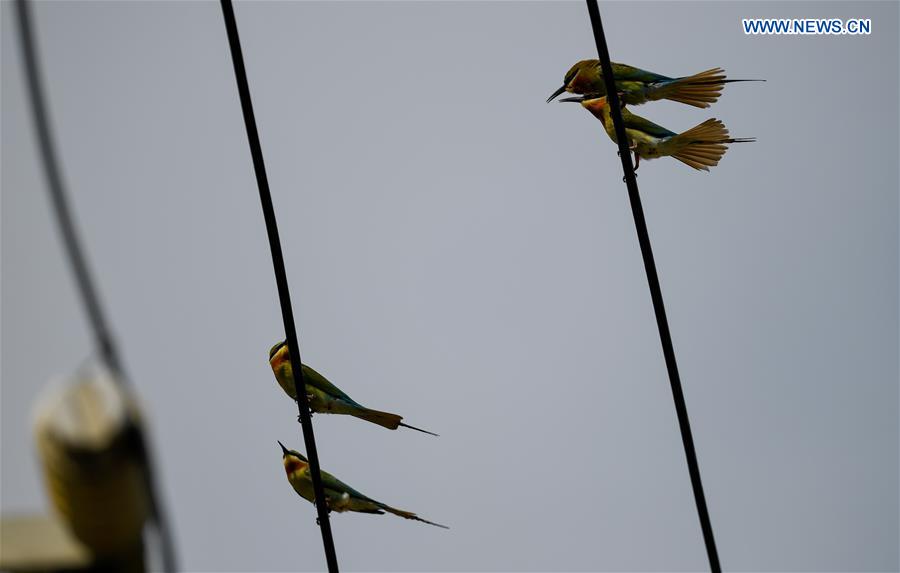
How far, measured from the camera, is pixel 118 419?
4.44 feet

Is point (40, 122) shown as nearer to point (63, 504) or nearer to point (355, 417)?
point (63, 504)

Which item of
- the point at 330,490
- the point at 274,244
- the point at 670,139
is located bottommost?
the point at 330,490

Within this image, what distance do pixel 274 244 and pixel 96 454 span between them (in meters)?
2.39

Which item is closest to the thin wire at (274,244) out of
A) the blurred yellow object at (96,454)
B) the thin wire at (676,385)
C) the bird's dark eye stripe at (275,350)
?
the thin wire at (676,385)

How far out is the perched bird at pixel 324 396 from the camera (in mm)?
5938

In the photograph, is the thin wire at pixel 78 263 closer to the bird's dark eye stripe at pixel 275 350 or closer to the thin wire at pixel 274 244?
the thin wire at pixel 274 244

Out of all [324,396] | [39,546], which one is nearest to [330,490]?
[324,396]

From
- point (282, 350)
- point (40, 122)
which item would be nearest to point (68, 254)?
point (40, 122)

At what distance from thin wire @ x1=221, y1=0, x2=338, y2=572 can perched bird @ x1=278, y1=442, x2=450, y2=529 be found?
184cm

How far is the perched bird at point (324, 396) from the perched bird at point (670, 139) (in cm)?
194

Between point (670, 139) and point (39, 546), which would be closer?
point (39, 546)

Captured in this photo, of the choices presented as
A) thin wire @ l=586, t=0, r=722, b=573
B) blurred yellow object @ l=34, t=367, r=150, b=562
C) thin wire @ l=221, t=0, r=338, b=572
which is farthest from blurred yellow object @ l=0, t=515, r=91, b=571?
thin wire @ l=586, t=0, r=722, b=573

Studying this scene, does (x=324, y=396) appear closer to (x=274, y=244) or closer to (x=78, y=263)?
(x=274, y=244)

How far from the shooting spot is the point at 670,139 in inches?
232
